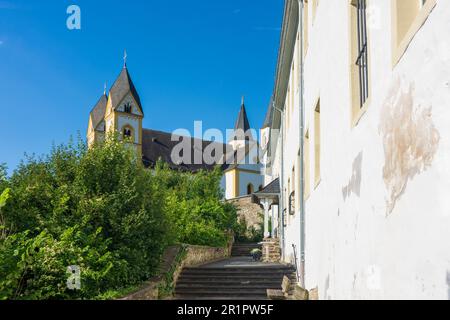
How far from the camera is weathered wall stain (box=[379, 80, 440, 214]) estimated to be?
3.40 m

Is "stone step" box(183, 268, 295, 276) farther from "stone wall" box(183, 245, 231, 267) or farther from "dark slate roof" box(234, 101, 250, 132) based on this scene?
"dark slate roof" box(234, 101, 250, 132)

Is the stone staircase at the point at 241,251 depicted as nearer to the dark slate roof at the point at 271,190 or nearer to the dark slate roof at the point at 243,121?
the dark slate roof at the point at 271,190

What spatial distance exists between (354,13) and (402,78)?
2.56m

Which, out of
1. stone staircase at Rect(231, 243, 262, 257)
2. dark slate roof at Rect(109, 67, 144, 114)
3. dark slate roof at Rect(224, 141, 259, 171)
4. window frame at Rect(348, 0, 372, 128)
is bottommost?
stone staircase at Rect(231, 243, 262, 257)

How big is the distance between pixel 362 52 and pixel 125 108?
6038 cm

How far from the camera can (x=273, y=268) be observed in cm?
1493

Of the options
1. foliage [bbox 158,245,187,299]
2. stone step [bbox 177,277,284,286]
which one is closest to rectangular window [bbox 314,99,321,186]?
foliage [bbox 158,245,187,299]

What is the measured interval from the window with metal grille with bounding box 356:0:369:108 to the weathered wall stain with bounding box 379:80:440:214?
4.33 ft

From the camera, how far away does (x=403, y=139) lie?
392 centimetres

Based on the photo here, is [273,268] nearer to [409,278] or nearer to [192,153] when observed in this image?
[409,278]

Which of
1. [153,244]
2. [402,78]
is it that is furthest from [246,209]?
[402,78]

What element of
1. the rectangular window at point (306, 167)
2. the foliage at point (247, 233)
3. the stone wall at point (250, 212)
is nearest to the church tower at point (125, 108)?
the stone wall at point (250, 212)

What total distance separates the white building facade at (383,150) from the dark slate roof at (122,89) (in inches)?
2243

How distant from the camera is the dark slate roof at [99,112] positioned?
68438 millimetres
